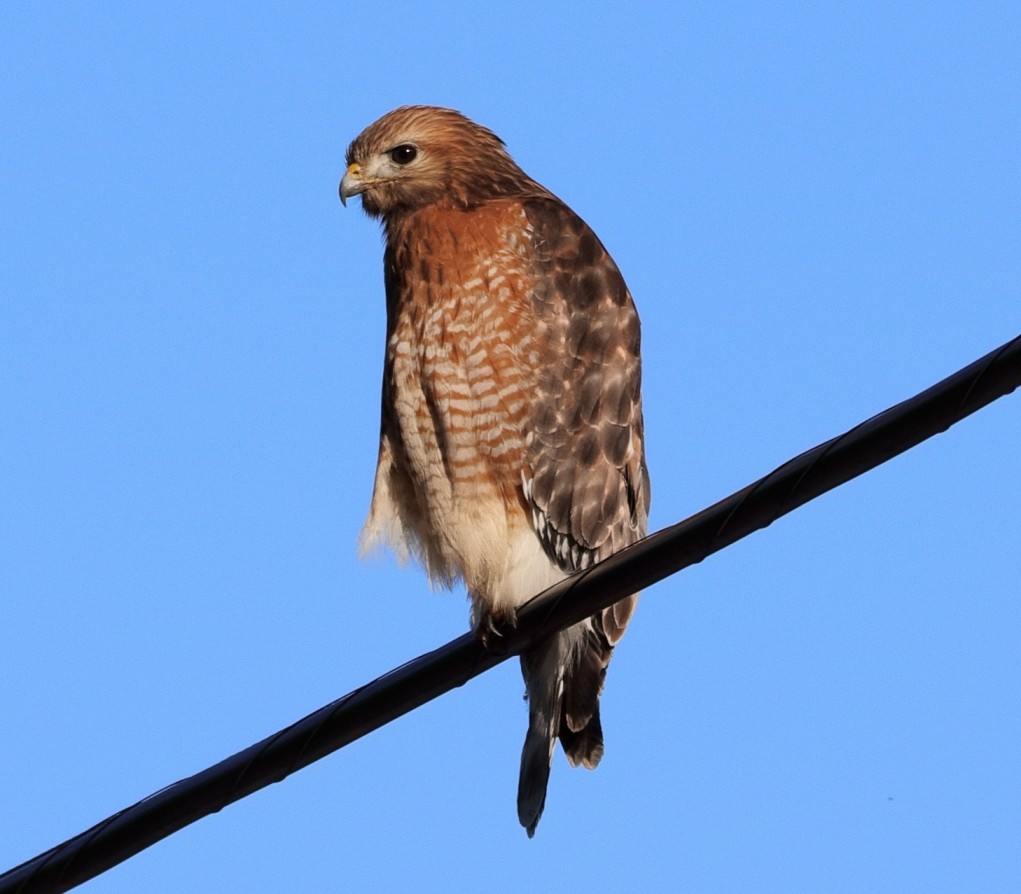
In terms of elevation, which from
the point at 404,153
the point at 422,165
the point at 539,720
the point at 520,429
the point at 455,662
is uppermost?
the point at 404,153

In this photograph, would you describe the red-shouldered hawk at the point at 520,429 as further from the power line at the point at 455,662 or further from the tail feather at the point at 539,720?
the power line at the point at 455,662

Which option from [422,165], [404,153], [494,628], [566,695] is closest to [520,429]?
[494,628]

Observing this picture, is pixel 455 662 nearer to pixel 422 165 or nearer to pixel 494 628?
pixel 494 628

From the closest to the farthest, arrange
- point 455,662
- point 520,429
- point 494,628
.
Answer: point 455,662 → point 494,628 → point 520,429

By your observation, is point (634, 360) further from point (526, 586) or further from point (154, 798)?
point (154, 798)

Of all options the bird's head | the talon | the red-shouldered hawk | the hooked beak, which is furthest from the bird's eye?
the talon

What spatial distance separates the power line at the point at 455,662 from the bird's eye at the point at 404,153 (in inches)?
104

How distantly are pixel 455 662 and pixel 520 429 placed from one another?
1572 millimetres

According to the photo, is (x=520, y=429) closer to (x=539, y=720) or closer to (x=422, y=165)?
(x=539, y=720)

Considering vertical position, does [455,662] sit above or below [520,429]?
below

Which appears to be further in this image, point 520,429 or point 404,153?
point 404,153

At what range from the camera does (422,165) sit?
7.06 meters

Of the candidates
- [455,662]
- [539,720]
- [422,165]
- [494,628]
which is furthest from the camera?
[422,165]

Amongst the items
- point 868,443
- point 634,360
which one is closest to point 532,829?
point 634,360
